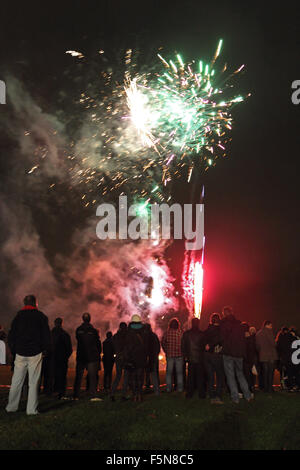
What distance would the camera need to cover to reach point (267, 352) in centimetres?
1566

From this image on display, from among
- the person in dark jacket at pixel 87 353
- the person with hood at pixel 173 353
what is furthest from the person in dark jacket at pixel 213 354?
the person in dark jacket at pixel 87 353

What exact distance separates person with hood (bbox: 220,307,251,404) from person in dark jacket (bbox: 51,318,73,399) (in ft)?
12.9

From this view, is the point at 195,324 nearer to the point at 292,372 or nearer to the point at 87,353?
the point at 87,353

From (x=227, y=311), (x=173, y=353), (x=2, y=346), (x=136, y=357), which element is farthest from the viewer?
(x=2, y=346)

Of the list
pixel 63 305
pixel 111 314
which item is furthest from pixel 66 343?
pixel 63 305

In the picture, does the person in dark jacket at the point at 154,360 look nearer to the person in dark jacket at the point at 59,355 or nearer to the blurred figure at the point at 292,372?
the person in dark jacket at the point at 59,355

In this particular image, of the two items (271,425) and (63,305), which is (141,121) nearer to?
(271,425)

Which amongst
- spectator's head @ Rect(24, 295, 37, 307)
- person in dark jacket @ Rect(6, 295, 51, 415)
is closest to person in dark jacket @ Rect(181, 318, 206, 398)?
person in dark jacket @ Rect(6, 295, 51, 415)

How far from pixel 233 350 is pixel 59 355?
4348 mm

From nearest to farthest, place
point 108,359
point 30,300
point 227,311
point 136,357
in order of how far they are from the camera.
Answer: point 30,300, point 136,357, point 227,311, point 108,359

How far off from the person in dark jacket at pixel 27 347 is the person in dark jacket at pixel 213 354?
438 cm

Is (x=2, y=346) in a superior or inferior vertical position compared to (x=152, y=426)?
superior

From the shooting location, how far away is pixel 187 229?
3916 centimetres

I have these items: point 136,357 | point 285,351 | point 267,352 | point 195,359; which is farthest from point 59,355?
point 285,351
